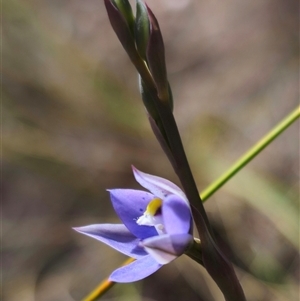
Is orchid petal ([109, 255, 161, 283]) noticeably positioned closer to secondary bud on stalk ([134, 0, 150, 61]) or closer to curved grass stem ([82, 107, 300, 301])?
secondary bud on stalk ([134, 0, 150, 61])

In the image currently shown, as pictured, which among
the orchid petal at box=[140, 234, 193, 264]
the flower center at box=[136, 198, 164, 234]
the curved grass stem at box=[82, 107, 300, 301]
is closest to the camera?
the orchid petal at box=[140, 234, 193, 264]

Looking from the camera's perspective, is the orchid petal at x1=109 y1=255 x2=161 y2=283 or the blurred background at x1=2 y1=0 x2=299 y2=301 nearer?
the orchid petal at x1=109 y1=255 x2=161 y2=283

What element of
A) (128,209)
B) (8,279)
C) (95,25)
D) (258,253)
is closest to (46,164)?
(8,279)

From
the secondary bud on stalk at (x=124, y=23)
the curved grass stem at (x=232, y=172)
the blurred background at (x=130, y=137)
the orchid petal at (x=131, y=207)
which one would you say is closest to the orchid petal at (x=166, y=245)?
the orchid petal at (x=131, y=207)

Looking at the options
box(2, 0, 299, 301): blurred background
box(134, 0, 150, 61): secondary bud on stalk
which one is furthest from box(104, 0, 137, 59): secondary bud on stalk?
Result: box(2, 0, 299, 301): blurred background

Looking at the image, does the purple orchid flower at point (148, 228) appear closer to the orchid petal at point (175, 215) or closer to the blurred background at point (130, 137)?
the orchid petal at point (175, 215)

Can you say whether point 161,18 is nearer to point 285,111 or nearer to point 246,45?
point 246,45

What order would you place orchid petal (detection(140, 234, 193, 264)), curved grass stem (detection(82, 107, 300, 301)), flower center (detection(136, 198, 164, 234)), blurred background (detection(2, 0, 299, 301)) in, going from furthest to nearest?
1. blurred background (detection(2, 0, 299, 301))
2. curved grass stem (detection(82, 107, 300, 301))
3. flower center (detection(136, 198, 164, 234))
4. orchid petal (detection(140, 234, 193, 264))
